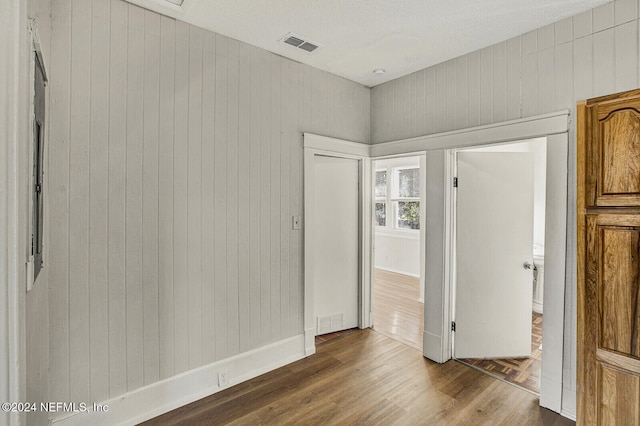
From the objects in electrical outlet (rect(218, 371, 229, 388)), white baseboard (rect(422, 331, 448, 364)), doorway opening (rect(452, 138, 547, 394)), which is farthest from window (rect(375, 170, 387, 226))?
electrical outlet (rect(218, 371, 229, 388))

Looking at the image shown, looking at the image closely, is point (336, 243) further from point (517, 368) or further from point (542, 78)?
point (542, 78)

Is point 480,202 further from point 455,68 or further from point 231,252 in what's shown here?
point 231,252

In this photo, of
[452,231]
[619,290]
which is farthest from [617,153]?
[452,231]

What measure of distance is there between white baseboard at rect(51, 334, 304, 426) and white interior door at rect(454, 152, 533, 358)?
66.0 inches

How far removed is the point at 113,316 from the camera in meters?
2.10

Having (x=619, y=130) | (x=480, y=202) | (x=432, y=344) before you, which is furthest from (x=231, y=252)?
(x=619, y=130)

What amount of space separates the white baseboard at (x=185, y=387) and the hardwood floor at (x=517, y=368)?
1.71 metres

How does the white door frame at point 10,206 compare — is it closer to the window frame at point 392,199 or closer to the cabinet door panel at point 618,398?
the cabinet door panel at point 618,398

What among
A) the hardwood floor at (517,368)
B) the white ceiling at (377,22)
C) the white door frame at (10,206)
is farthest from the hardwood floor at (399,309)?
the white door frame at (10,206)

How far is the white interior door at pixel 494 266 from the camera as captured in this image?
3.05 meters

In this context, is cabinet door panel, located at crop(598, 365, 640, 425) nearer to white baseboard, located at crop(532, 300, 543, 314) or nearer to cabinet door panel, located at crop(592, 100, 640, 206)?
cabinet door panel, located at crop(592, 100, 640, 206)

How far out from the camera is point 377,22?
92.3 inches

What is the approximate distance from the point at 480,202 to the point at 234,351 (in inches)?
103

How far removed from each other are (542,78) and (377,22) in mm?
1313
